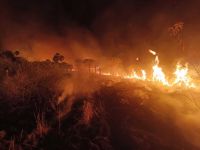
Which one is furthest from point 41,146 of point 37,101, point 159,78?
point 159,78

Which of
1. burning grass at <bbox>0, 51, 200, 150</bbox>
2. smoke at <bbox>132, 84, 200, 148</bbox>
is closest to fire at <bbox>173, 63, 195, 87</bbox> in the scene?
smoke at <bbox>132, 84, 200, 148</bbox>

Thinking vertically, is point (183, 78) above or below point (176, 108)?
above

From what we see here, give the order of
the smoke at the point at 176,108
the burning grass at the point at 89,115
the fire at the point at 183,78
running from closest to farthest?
the burning grass at the point at 89,115, the smoke at the point at 176,108, the fire at the point at 183,78

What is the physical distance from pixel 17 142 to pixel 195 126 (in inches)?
346

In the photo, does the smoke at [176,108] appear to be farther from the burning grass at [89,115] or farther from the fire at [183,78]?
the fire at [183,78]

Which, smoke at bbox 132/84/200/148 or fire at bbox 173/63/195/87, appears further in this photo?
fire at bbox 173/63/195/87

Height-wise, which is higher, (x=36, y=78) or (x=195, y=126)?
(x=36, y=78)

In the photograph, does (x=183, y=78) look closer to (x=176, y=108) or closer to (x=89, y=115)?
(x=176, y=108)

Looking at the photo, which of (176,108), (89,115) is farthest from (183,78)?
(89,115)

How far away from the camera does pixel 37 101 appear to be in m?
13.3

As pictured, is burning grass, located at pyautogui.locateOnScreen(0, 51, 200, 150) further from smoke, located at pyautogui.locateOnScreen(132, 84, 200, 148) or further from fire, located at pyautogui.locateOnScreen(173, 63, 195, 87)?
fire, located at pyautogui.locateOnScreen(173, 63, 195, 87)

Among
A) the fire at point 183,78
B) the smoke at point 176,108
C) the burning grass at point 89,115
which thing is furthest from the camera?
the fire at point 183,78

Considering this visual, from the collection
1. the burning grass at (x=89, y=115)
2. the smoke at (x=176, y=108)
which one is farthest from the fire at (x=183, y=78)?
the burning grass at (x=89, y=115)

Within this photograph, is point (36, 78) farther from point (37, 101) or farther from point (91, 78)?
point (91, 78)
